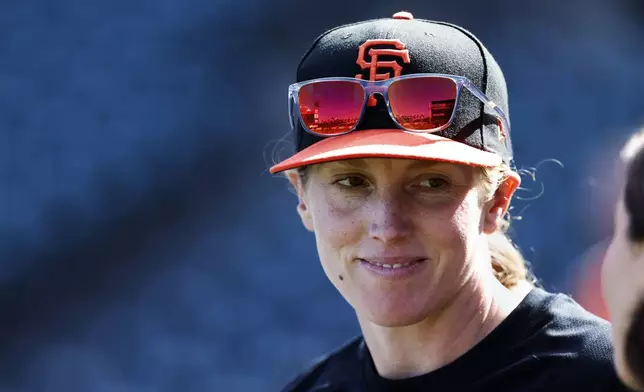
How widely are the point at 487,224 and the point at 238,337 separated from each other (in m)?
2.89

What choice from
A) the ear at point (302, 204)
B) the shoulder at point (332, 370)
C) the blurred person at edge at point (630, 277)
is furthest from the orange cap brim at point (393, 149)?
the blurred person at edge at point (630, 277)

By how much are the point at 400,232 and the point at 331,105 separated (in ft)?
1.04

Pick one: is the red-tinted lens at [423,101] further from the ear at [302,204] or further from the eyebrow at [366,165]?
the ear at [302,204]

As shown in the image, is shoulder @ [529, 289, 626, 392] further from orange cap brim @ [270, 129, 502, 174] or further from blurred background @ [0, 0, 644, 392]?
blurred background @ [0, 0, 644, 392]

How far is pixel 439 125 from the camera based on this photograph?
212 cm

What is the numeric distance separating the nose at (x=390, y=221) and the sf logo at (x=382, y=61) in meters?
0.22

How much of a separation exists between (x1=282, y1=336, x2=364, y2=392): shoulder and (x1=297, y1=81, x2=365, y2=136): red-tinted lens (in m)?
0.59

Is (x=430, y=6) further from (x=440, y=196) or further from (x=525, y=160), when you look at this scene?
(x=440, y=196)

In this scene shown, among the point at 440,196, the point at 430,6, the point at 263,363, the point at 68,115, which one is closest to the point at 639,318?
the point at 440,196

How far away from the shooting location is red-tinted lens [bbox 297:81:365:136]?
214 centimetres

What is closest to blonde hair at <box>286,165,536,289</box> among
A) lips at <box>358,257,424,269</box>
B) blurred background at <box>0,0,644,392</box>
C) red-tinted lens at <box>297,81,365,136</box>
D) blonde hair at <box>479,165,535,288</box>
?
blonde hair at <box>479,165,535,288</box>

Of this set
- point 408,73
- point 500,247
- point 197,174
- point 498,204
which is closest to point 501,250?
point 500,247

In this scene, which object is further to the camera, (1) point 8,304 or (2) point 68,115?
(2) point 68,115

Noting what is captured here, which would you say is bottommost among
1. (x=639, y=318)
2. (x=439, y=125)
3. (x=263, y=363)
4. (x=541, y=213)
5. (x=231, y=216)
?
(x=263, y=363)
